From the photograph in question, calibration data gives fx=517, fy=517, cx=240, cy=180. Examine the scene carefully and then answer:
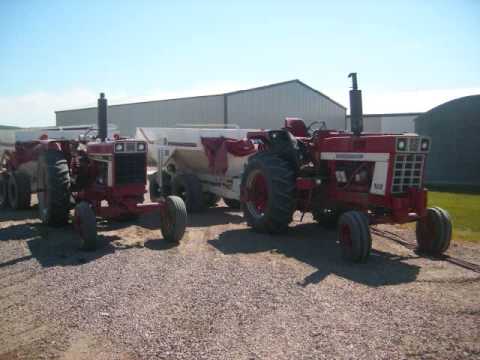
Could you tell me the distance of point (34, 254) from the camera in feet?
21.7

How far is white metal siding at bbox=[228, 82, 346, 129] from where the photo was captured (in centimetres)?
2531

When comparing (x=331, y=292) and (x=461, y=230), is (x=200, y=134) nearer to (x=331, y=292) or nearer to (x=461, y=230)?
(x=461, y=230)

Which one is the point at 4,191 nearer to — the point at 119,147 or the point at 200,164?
the point at 200,164

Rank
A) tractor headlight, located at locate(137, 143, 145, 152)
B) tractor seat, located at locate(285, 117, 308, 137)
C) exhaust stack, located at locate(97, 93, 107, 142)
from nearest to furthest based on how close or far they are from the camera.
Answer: tractor headlight, located at locate(137, 143, 145, 152) → exhaust stack, located at locate(97, 93, 107, 142) → tractor seat, located at locate(285, 117, 308, 137)

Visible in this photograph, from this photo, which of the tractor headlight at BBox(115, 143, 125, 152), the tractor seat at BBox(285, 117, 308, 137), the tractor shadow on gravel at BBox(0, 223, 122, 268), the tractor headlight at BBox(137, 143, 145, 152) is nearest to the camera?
the tractor shadow on gravel at BBox(0, 223, 122, 268)

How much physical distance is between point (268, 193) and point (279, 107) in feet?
66.3

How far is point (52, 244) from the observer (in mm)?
7141

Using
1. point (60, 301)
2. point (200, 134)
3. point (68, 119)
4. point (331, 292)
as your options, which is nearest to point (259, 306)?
point (331, 292)

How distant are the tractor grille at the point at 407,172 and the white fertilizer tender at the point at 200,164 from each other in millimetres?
3791

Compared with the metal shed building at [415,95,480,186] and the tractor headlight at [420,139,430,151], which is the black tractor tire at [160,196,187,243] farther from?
the metal shed building at [415,95,480,186]

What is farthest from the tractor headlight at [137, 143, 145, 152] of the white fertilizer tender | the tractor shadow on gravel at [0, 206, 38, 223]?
the tractor shadow on gravel at [0, 206, 38, 223]

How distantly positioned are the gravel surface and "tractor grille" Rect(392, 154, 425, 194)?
2.94ft

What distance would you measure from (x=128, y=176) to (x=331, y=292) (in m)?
4.00

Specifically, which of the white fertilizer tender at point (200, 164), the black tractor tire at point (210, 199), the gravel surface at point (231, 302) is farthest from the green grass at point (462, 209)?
the black tractor tire at point (210, 199)
